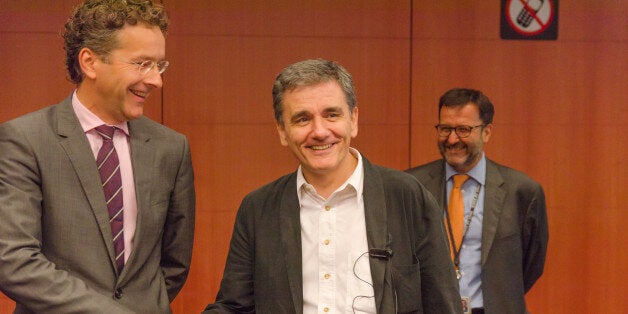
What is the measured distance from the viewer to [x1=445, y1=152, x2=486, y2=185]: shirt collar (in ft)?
11.8

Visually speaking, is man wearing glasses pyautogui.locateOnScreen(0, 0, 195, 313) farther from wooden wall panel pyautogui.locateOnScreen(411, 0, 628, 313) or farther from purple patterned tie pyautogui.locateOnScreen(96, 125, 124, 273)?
wooden wall panel pyautogui.locateOnScreen(411, 0, 628, 313)

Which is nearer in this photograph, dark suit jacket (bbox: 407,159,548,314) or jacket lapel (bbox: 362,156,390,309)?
jacket lapel (bbox: 362,156,390,309)

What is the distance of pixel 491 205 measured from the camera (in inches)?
138

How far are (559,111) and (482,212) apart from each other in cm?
146

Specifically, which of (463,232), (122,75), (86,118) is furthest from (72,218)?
(463,232)

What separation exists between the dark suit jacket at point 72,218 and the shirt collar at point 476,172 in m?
1.53

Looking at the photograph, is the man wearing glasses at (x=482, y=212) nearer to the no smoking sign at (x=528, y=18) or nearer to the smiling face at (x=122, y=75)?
the no smoking sign at (x=528, y=18)

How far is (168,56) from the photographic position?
432 centimetres

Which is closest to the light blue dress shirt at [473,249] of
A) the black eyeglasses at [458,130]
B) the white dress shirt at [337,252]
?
the black eyeglasses at [458,130]

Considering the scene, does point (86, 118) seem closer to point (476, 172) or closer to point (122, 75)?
point (122, 75)

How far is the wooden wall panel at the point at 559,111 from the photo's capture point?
180 inches

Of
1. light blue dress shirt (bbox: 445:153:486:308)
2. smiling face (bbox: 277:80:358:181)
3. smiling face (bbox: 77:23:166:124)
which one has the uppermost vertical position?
smiling face (bbox: 77:23:166:124)

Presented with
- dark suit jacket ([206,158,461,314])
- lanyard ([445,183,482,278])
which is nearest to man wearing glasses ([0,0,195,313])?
dark suit jacket ([206,158,461,314])

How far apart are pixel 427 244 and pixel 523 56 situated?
2669 millimetres
